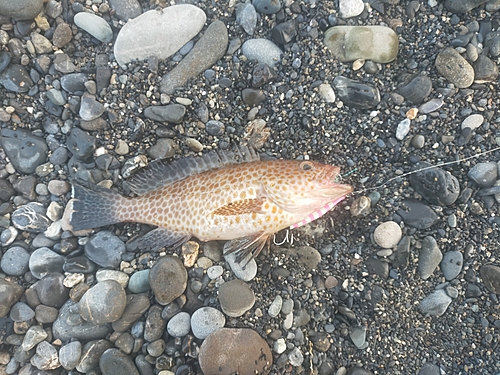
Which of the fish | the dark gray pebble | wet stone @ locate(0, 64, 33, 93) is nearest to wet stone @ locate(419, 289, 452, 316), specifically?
the dark gray pebble

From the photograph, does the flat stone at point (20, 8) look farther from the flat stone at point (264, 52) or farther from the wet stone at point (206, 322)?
the wet stone at point (206, 322)

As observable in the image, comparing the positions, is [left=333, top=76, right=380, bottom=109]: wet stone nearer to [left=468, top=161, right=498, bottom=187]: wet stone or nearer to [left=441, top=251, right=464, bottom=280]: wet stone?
[left=468, top=161, right=498, bottom=187]: wet stone

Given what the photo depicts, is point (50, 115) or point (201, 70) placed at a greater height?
point (201, 70)

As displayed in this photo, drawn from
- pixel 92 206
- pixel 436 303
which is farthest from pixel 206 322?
pixel 436 303

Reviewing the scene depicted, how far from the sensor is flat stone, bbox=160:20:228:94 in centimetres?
470

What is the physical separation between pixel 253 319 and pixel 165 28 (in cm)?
385

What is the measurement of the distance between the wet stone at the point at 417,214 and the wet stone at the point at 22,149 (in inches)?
185

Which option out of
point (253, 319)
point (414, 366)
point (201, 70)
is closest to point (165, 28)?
point (201, 70)

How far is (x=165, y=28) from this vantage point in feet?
15.5

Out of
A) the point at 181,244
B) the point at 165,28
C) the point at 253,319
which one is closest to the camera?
the point at 253,319

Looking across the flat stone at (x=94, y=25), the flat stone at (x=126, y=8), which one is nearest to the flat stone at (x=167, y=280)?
the flat stone at (x=94, y=25)

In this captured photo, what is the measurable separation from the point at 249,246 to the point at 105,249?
1835mm

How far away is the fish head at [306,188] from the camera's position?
407cm

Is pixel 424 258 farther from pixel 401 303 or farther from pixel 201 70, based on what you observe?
pixel 201 70
